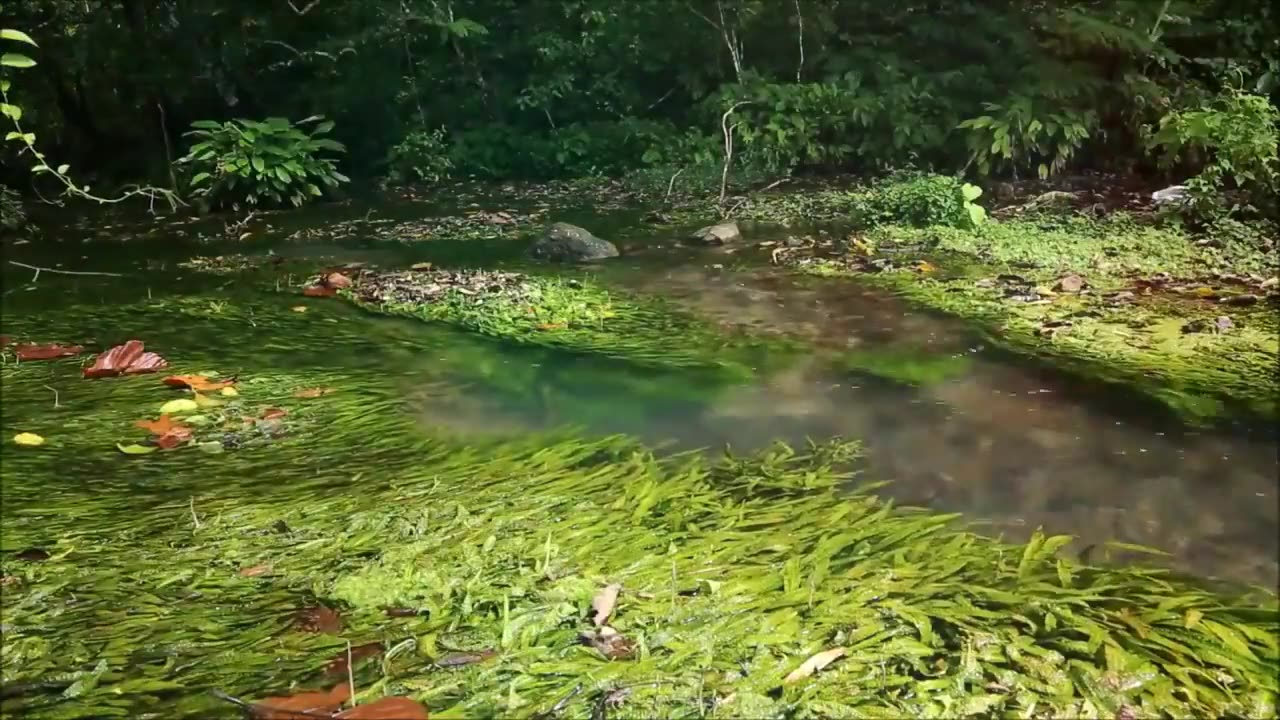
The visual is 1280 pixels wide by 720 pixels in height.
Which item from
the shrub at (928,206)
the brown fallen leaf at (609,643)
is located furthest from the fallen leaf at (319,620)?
the shrub at (928,206)

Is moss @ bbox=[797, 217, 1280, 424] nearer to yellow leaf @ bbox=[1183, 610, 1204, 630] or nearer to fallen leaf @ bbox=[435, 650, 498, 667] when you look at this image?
yellow leaf @ bbox=[1183, 610, 1204, 630]

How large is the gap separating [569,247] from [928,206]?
214cm

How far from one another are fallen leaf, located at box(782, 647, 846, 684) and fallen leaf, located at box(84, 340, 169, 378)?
2604mm

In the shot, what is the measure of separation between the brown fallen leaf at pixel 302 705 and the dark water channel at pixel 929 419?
121 cm

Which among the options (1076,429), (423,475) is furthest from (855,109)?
(423,475)

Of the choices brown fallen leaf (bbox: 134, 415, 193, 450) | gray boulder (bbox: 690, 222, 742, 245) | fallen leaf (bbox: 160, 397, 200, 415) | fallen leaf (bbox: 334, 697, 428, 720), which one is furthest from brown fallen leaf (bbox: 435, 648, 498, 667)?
gray boulder (bbox: 690, 222, 742, 245)

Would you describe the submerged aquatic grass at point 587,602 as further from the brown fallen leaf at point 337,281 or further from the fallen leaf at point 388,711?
the brown fallen leaf at point 337,281

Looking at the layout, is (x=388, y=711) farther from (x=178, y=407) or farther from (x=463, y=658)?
(x=178, y=407)

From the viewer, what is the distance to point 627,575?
5.88 ft

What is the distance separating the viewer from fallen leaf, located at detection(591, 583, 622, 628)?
5.39 feet

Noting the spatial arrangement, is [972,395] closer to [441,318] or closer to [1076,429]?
[1076,429]

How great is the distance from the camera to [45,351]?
3.38 m

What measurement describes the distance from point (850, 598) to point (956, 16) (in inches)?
289

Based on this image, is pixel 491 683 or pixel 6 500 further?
pixel 6 500
